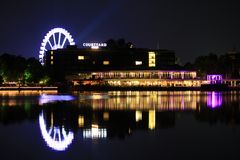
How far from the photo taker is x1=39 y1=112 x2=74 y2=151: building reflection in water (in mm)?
23078

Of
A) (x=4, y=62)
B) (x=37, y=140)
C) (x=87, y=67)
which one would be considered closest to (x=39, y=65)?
(x=4, y=62)

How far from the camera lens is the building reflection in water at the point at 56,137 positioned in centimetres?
2308

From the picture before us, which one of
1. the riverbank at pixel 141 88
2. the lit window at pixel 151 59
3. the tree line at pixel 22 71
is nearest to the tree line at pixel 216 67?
the lit window at pixel 151 59

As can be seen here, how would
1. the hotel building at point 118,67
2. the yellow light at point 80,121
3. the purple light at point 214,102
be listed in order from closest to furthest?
the yellow light at point 80,121 < the purple light at point 214,102 < the hotel building at point 118,67

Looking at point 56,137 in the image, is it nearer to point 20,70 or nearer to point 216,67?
point 20,70

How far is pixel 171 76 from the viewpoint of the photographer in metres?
135

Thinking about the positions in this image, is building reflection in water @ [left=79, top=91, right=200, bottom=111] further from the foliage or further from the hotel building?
the hotel building

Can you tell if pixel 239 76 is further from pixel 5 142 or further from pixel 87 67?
pixel 5 142

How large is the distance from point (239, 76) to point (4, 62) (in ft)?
247

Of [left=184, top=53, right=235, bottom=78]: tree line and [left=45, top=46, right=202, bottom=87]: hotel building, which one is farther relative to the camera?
[left=184, top=53, right=235, bottom=78]: tree line

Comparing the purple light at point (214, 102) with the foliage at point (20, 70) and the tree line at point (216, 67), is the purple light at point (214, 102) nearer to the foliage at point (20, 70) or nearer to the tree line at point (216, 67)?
the foliage at point (20, 70)

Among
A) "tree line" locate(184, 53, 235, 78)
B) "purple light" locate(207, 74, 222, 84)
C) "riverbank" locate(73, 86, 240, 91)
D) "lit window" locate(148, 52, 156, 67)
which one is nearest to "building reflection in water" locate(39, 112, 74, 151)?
"riverbank" locate(73, 86, 240, 91)

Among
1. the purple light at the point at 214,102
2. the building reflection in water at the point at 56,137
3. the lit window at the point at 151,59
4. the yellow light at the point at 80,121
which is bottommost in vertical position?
the purple light at the point at 214,102

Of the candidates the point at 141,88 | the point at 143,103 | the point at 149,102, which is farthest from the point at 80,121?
the point at 141,88
